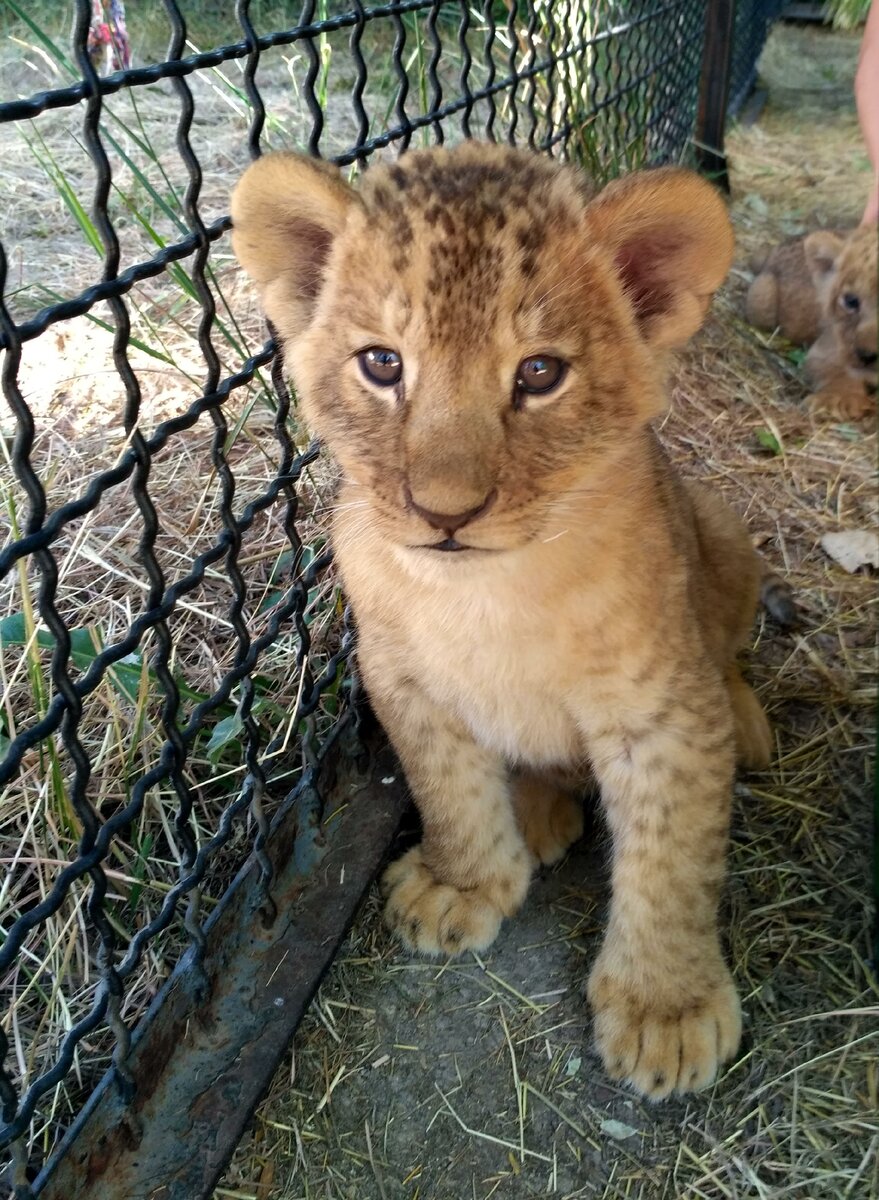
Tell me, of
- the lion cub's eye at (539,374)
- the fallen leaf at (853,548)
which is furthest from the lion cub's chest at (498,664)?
the fallen leaf at (853,548)

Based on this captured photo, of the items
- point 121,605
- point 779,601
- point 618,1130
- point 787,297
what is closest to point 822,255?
point 787,297

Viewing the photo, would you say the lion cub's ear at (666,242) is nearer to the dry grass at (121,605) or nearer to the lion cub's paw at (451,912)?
the dry grass at (121,605)

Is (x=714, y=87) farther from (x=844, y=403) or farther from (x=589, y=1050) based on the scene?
(x=589, y=1050)

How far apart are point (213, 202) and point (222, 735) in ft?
11.7

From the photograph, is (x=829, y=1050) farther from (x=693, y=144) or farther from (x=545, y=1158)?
(x=693, y=144)

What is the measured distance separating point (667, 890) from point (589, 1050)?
1.40 ft

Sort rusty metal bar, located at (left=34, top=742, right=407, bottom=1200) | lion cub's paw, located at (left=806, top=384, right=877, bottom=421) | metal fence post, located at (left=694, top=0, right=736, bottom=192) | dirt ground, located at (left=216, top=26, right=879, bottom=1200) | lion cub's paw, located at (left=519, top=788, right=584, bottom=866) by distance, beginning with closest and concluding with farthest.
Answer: rusty metal bar, located at (left=34, top=742, right=407, bottom=1200) → dirt ground, located at (left=216, top=26, right=879, bottom=1200) → lion cub's paw, located at (left=519, top=788, right=584, bottom=866) → lion cub's paw, located at (left=806, top=384, right=877, bottom=421) → metal fence post, located at (left=694, top=0, right=736, bottom=192)

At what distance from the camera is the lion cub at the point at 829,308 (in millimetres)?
4852

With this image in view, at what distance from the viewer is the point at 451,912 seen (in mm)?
2385

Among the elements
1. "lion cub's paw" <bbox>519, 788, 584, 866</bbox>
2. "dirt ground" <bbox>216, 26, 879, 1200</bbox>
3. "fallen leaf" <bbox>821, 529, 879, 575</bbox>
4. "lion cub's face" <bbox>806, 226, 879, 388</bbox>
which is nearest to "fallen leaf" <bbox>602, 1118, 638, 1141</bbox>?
"dirt ground" <bbox>216, 26, 879, 1200</bbox>

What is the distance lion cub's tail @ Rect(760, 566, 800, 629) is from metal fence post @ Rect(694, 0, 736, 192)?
4.08 meters

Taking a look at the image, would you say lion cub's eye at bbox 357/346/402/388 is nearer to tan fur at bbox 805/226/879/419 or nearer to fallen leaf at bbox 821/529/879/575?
fallen leaf at bbox 821/529/879/575

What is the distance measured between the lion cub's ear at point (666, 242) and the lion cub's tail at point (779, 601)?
57.4 inches

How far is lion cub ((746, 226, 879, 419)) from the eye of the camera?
485 centimetres
